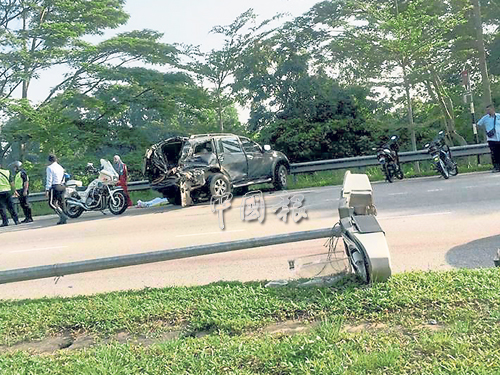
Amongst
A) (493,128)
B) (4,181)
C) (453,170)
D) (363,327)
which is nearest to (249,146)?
(453,170)

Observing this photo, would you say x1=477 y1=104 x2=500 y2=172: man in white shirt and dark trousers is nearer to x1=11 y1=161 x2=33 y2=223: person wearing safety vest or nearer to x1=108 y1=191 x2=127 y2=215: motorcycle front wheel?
x1=108 y1=191 x2=127 y2=215: motorcycle front wheel

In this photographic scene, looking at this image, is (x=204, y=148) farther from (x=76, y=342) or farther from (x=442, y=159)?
(x=76, y=342)

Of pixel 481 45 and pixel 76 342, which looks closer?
pixel 76 342

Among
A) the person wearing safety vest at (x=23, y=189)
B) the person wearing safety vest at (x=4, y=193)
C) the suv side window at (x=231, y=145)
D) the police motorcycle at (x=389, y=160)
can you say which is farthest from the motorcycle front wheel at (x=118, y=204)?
the police motorcycle at (x=389, y=160)

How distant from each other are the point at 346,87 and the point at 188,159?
13.8m

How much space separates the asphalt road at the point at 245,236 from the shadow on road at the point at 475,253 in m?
0.01

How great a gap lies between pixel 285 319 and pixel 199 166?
9623 millimetres

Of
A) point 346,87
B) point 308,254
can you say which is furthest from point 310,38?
point 308,254

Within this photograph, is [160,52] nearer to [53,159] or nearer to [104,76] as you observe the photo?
[104,76]

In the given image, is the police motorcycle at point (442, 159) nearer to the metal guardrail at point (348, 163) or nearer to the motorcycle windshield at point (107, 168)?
the metal guardrail at point (348, 163)

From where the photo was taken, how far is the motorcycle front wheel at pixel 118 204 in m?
14.0

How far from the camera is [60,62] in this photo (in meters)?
20.8

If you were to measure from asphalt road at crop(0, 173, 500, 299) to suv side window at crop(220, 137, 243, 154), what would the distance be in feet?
4.55

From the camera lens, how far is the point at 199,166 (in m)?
13.2
